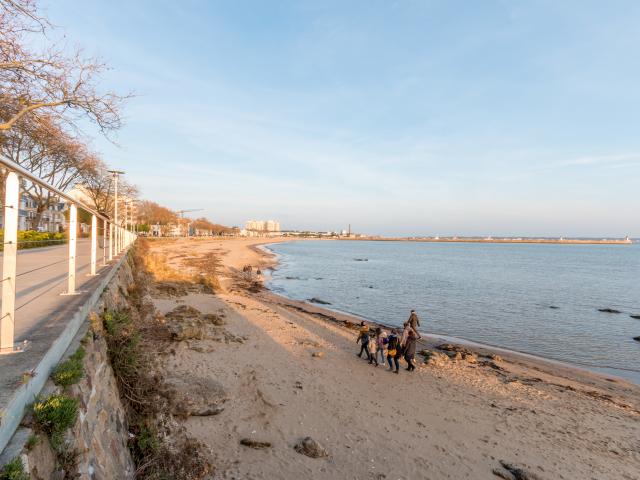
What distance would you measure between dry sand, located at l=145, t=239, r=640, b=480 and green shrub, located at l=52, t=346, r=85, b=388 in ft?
11.6

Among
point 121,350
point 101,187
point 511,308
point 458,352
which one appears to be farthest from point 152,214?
point 121,350

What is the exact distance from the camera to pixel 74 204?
222 inches

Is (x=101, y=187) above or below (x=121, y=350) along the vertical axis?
above

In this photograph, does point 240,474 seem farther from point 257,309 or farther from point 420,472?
point 257,309

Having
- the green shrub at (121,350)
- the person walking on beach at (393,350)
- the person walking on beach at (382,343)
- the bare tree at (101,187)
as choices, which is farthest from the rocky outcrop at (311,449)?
the bare tree at (101,187)

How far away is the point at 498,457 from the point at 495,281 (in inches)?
1533

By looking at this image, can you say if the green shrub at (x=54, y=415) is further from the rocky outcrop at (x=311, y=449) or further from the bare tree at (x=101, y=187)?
the bare tree at (x=101, y=187)

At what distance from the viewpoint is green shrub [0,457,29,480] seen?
217cm

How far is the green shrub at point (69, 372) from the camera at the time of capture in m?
3.39

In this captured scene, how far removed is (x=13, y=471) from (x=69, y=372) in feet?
4.72

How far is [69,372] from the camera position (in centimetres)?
350

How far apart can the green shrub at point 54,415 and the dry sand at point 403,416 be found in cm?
397

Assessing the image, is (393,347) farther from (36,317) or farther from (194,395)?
(36,317)

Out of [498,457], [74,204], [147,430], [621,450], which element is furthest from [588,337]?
[74,204]
